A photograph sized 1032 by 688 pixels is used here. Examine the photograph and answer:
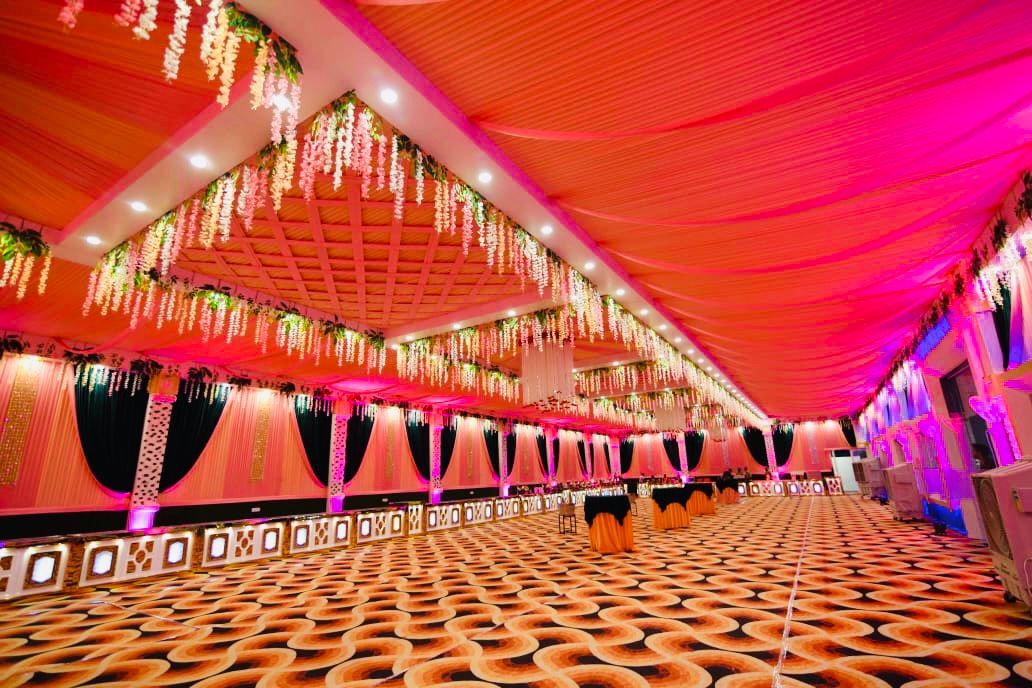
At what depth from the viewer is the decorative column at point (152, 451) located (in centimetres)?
766

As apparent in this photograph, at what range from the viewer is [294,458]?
33.3 ft

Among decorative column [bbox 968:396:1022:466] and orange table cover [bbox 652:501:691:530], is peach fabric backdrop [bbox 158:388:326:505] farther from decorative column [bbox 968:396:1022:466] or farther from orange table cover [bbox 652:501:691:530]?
decorative column [bbox 968:396:1022:466]

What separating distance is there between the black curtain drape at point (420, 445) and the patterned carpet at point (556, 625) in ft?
22.0

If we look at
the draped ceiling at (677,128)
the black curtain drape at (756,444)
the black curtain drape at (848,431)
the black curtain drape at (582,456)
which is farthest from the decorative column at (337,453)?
the black curtain drape at (848,431)

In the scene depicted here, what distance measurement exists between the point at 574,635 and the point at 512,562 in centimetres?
307

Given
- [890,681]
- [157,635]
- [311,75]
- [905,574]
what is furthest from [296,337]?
[905,574]

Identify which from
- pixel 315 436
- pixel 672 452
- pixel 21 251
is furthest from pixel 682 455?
pixel 21 251

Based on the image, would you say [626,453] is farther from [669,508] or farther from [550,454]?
[669,508]

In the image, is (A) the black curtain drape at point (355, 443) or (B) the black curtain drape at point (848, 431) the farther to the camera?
(B) the black curtain drape at point (848, 431)

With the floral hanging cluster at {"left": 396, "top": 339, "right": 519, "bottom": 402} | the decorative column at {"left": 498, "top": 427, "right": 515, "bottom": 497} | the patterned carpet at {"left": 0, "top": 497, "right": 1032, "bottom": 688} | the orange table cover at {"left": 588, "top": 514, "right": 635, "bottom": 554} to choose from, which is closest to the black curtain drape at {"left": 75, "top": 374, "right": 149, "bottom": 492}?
the patterned carpet at {"left": 0, "top": 497, "right": 1032, "bottom": 688}

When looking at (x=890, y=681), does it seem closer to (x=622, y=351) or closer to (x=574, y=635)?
(x=574, y=635)

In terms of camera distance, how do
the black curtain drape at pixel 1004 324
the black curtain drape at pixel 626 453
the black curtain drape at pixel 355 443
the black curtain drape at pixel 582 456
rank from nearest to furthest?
the black curtain drape at pixel 1004 324, the black curtain drape at pixel 355 443, the black curtain drape at pixel 582 456, the black curtain drape at pixel 626 453

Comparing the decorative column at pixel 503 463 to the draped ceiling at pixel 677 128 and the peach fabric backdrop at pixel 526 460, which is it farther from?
the draped ceiling at pixel 677 128

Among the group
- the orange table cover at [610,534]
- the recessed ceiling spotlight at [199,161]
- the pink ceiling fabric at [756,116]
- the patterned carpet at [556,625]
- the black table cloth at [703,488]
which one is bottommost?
the patterned carpet at [556,625]
